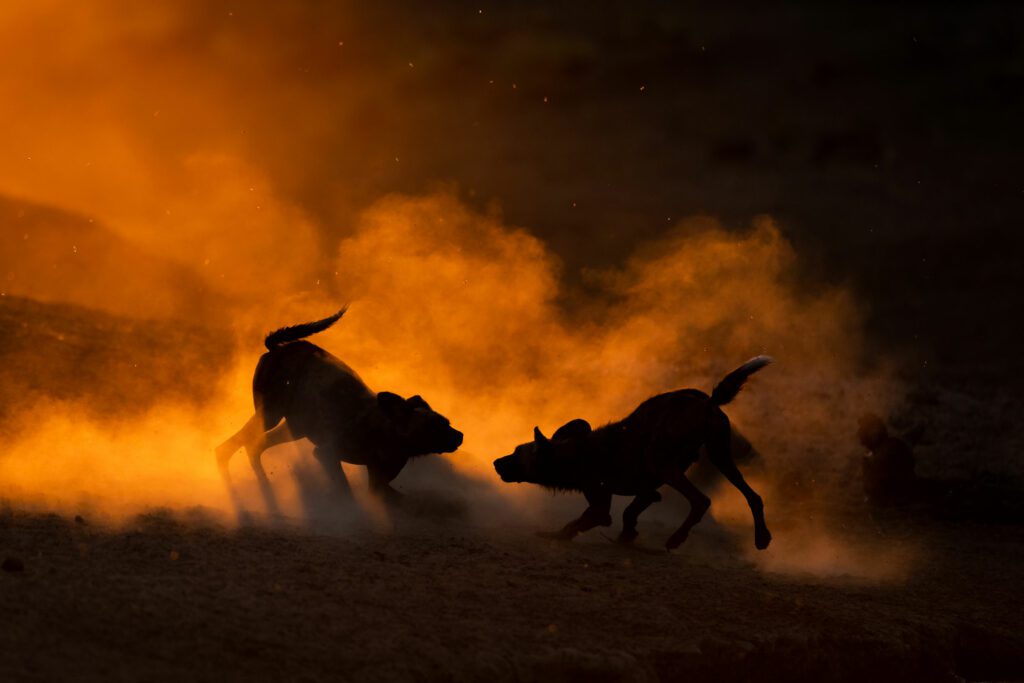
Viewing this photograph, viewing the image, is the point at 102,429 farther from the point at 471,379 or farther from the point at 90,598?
the point at 471,379

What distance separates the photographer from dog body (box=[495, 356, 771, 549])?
32.7 ft

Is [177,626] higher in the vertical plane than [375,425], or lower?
lower

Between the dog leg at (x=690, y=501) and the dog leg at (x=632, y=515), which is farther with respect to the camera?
the dog leg at (x=632, y=515)

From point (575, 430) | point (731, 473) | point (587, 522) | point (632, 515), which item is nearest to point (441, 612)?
point (587, 522)

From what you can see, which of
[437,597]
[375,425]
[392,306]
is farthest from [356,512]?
[392,306]

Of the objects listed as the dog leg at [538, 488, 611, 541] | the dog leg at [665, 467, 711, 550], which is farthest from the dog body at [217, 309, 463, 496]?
the dog leg at [665, 467, 711, 550]

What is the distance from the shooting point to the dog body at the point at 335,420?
34.3ft

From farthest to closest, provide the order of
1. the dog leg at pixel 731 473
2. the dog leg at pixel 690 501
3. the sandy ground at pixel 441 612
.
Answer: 1. the dog leg at pixel 731 473
2. the dog leg at pixel 690 501
3. the sandy ground at pixel 441 612

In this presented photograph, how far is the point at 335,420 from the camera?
1060 centimetres

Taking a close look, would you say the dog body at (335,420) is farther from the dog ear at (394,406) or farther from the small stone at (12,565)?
the small stone at (12,565)

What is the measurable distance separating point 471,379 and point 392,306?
2.31 metres

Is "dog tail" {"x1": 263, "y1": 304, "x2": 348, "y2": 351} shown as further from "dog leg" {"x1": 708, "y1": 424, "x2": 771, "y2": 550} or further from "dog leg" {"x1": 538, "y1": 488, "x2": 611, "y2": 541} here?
"dog leg" {"x1": 708, "y1": 424, "x2": 771, "y2": 550}

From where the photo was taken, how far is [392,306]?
22844 millimetres

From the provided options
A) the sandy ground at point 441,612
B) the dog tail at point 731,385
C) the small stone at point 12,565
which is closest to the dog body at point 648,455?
the dog tail at point 731,385
